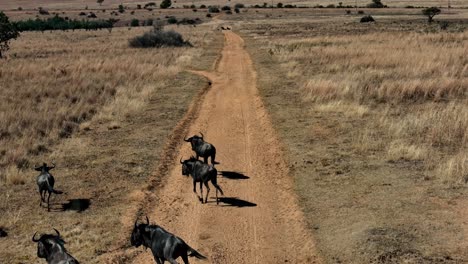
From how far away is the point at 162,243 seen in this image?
868 cm

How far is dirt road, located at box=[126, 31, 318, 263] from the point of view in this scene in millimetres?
10186

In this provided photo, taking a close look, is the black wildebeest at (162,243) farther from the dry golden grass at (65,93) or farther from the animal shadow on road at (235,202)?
the dry golden grass at (65,93)

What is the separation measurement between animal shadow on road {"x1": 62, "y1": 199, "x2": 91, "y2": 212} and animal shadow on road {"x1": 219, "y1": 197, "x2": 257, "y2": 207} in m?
3.40

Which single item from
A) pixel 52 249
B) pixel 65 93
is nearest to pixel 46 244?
pixel 52 249

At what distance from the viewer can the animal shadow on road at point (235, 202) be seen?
40.7 ft

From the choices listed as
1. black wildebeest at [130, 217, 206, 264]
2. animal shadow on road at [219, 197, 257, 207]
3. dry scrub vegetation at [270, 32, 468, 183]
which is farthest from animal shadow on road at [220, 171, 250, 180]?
black wildebeest at [130, 217, 206, 264]

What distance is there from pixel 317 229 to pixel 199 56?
1266 inches

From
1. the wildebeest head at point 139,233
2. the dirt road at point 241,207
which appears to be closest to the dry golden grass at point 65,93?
the dirt road at point 241,207

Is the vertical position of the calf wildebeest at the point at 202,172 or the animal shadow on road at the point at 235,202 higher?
the calf wildebeest at the point at 202,172

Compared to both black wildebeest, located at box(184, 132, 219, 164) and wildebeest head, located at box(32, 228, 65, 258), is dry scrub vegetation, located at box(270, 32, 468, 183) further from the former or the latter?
wildebeest head, located at box(32, 228, 65, 258)

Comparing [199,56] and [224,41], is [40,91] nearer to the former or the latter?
[199,56]

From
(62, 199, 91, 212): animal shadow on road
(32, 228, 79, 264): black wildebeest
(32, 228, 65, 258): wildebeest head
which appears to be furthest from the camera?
(62, 199, 91, 212): animal shadow on road

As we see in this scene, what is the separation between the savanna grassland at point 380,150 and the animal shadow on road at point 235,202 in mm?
1371

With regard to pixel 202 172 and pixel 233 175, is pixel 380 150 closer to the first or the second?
pixel 233 175
